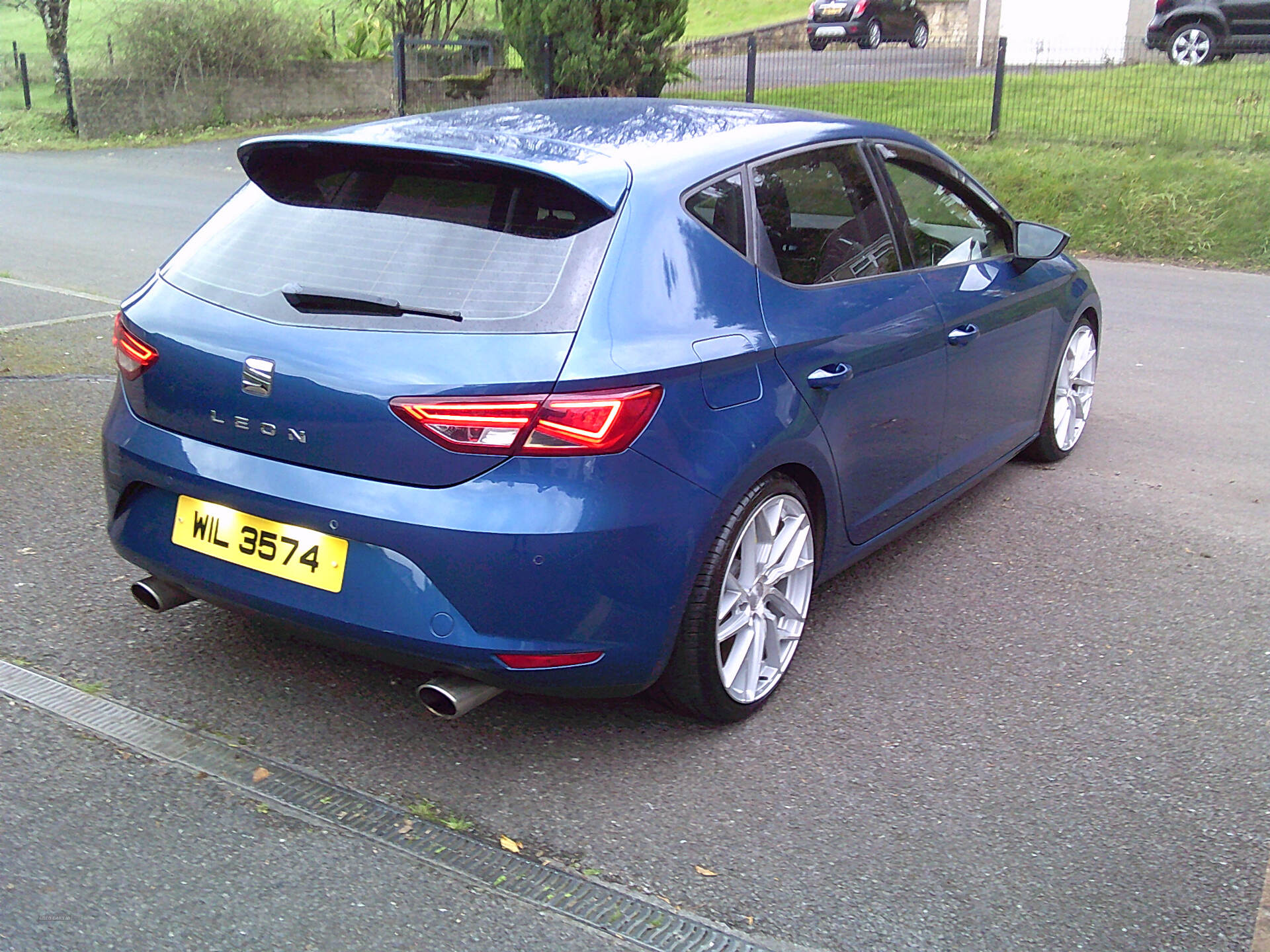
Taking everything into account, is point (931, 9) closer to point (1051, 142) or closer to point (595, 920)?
point (1051, 142)

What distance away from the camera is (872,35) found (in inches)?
1188

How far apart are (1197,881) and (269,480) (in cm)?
238

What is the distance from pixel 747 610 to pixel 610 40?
16.9 m

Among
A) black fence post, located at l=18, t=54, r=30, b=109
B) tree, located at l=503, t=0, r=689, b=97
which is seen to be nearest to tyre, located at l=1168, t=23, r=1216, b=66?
tree, located at l=503, t=0, r=689, b=97

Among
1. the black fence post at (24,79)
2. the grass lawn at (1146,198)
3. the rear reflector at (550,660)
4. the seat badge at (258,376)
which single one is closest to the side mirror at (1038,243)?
the rear reflector at (550,660)

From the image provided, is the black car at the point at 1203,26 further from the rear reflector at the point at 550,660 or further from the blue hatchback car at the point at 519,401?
the rear reflector at the point at 550,660

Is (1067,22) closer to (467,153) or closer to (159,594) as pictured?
(467,153)

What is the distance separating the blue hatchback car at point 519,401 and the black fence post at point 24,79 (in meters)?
26.3

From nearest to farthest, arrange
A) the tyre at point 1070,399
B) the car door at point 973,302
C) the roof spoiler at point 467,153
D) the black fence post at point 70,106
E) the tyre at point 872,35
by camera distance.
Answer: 1. the roof spoiler at point 467,153
2. the car door at point 973,302
3. the tyre at point 1070,399
4. the black fence post at point 70,106
5. the tyre at point 872,35

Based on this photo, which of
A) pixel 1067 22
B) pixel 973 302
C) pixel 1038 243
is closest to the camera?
pixel 973 302

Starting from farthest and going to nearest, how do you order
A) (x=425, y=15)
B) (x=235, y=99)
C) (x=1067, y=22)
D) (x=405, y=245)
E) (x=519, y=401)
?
(x=235, y=99) → (x=425, y=15) → (x=1067, y=22) → (x=405, y=245) → (x=519, y=401)

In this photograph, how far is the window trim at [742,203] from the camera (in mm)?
3494

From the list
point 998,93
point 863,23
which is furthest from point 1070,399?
point 863,23

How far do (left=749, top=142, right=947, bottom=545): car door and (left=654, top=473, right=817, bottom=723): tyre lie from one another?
0.30 meters
